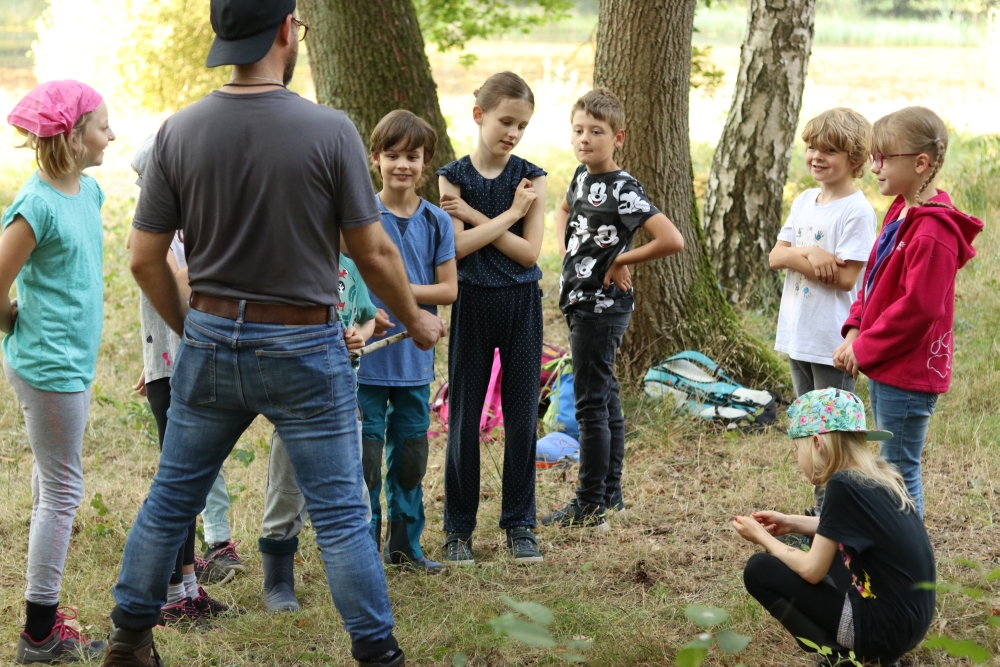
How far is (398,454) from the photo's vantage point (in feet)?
12.2

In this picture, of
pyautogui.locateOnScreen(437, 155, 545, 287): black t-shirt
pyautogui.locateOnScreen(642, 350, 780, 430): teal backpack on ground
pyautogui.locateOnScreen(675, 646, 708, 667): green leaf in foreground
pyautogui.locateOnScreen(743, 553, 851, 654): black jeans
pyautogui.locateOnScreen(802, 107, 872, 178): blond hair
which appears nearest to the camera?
pyautogui.locateOnScreen(675, 646, 708, 667): green leaf in foreground

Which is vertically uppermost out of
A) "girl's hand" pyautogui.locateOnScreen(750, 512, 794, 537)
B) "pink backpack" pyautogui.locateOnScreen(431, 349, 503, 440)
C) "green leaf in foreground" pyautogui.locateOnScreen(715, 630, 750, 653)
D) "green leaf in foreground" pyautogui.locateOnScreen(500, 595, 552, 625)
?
"green leaf in foreground" pyautogui.locateOnScreen(500, 595, 552, 625)

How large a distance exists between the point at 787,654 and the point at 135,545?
6.79 ft

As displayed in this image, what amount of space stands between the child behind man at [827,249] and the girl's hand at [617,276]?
0.64 m

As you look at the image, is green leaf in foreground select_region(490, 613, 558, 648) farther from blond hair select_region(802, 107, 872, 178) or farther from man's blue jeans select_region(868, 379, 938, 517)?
blond hair select_region(802, 107, 872, 178)

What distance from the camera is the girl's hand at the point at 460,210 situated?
3793 mm

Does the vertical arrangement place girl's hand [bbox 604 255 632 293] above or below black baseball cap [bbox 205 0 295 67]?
below

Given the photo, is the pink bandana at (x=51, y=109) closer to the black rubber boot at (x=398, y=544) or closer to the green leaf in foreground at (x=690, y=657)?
the black rubber boot at (x=398, y=544)

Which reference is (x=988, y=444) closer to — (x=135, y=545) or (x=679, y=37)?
(x=679, y=37)

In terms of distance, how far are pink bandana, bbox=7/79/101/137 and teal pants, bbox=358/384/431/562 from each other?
1393mm

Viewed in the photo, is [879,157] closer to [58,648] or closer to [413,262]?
[413,262]

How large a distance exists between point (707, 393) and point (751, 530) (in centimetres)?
256

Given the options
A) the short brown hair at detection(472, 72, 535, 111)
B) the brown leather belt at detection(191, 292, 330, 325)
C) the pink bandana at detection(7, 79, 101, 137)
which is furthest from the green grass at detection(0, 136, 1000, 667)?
the short brown hair at detection(472, 72, 535, 111)

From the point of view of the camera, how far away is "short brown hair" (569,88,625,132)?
13.2ft
